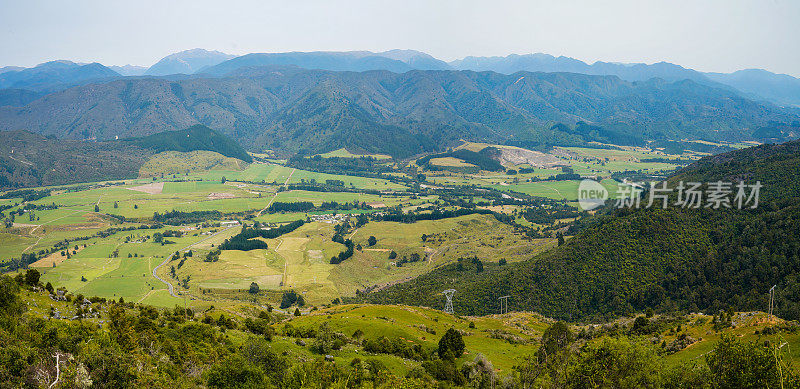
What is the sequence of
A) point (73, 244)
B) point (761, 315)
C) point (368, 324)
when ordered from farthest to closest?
point (73, 244)
point (368, 324)
point (761, 315)

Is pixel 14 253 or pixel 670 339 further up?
pixel 670 339

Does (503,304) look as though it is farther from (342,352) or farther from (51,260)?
(51,260)

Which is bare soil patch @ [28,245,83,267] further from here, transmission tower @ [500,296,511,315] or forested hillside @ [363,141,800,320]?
transmission tower @ [500,296,511,315]

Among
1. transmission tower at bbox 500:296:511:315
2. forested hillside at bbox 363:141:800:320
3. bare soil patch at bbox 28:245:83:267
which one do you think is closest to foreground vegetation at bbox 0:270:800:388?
forested hillside at bbox 363:141:800:320

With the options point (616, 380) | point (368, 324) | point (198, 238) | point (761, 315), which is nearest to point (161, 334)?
point (368, 324)

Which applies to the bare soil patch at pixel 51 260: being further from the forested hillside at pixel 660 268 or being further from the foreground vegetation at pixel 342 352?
the foreground vegetation at pixel 342 352

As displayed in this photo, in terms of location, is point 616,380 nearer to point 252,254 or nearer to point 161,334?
point 161,334

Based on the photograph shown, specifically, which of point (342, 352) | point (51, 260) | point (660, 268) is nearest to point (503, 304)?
point (660, 268)

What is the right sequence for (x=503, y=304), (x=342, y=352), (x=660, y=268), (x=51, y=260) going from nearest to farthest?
(x=342, y=352), (x=660, y=268), (x=503, y=304), (x=51, y=260)
